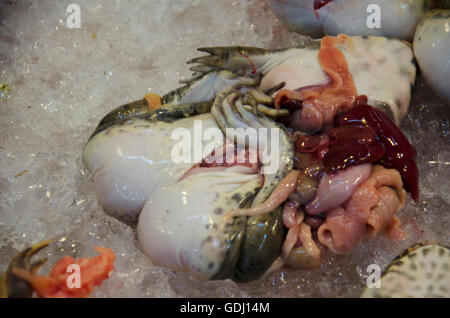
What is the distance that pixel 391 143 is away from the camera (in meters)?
1.62

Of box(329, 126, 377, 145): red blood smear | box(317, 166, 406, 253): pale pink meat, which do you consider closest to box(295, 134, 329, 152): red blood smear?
box(329, 126, 377, 145): red blood smear

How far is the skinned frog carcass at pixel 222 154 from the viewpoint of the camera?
1.48m

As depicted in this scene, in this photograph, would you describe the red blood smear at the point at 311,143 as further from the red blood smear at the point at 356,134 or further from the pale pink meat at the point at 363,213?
the pale pink meat at the point at 363,213

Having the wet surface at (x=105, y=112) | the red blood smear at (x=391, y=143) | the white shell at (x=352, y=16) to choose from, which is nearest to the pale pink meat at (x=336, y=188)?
the red blood smear at (x=391, y=143)

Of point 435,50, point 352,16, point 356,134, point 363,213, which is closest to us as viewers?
point 363,213

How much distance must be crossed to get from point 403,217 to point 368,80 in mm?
505

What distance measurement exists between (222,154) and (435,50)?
0.87m

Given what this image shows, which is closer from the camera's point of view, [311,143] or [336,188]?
[336,188]

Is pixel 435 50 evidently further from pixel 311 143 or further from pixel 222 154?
pixel 222 154

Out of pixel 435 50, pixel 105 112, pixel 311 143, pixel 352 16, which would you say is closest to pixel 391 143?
pixel 311 143

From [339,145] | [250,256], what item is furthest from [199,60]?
[250,256]

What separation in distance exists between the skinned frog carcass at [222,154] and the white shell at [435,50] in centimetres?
5

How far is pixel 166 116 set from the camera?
5.64 ft

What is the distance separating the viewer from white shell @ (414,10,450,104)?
1.83 meters
